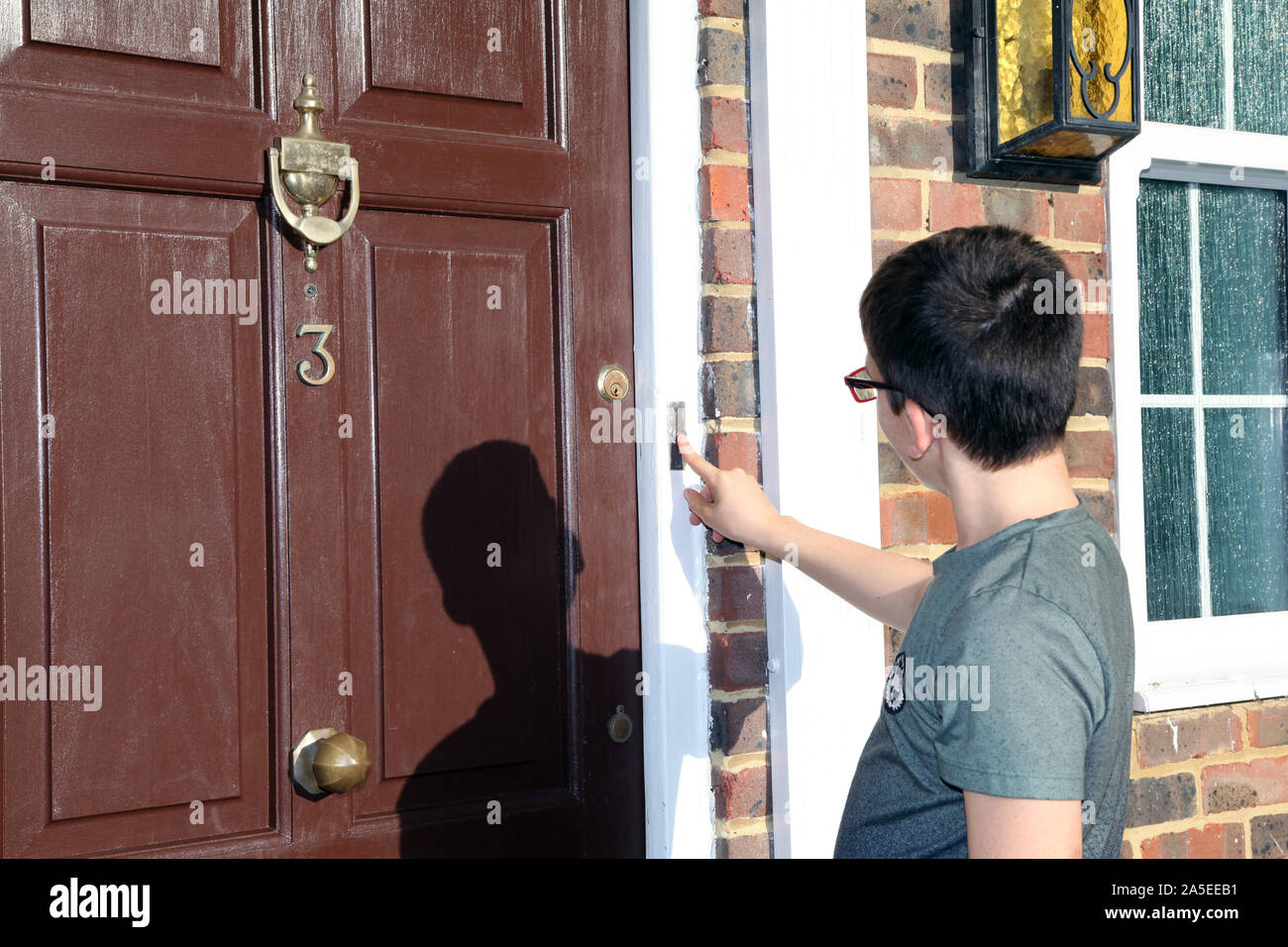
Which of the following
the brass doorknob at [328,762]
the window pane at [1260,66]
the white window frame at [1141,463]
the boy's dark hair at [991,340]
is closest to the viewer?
the boy's dark hair at [991,340]

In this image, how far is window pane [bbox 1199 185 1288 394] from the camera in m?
2.49

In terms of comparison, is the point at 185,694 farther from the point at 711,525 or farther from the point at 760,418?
the point at 760,418

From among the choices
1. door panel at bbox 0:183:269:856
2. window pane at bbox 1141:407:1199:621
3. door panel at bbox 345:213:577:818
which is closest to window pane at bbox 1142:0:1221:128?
window pane at bbox 1141:407:1199:621

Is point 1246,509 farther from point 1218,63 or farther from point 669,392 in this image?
point 669,392

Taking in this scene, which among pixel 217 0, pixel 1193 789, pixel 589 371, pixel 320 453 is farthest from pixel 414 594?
pixel 1193 789

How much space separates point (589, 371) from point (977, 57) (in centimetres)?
98

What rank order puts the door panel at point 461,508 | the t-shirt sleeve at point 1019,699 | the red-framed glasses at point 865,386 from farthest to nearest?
the door panel at point 461,508 < the red-framed glasses at point 865,386 < the t-shirt sleeve at point 1019,699

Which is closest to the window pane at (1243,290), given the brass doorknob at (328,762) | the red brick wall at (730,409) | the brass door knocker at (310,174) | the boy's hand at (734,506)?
the red brick wall at (730,409)

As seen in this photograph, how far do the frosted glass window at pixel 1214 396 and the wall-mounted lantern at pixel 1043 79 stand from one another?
401 mm

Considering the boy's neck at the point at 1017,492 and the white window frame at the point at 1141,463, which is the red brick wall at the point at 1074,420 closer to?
the white window frame at the point at 1141,463

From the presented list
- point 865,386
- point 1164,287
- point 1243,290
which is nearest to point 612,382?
point 865,386

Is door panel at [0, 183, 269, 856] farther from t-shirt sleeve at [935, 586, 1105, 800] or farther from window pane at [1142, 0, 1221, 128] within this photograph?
window pane at [1142, 0, 1221, 128]

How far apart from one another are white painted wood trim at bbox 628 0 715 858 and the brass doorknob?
1.79ft

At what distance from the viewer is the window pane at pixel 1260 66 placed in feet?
8.31
